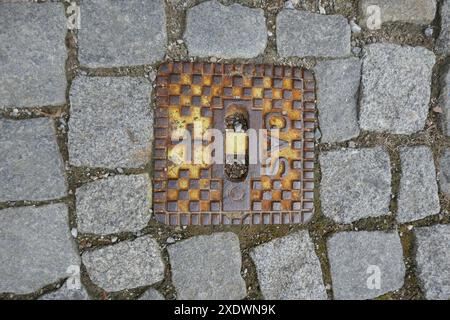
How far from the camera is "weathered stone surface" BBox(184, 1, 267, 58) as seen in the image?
2.15m

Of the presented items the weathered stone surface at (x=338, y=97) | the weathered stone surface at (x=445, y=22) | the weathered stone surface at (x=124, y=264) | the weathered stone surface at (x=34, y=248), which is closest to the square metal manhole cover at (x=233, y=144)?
the weathered stone surface at (x=338, y=97)

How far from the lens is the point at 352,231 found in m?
2.27

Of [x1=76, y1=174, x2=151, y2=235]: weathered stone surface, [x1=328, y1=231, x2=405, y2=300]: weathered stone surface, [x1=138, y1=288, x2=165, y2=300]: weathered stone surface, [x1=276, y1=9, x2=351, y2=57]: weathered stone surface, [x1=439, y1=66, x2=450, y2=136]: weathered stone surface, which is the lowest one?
[x1=138, y1=288, x2=165, y2=300]: weathered stone surface

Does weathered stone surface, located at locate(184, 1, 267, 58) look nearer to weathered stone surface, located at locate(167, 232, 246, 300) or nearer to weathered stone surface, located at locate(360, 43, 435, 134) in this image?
weathered stone surface, located at locate(360, 43, 435, 134)

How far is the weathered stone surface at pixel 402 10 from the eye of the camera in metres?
2.27

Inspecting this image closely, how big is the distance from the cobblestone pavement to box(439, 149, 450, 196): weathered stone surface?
0.03 ft

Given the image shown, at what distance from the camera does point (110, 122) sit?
6.89 ft

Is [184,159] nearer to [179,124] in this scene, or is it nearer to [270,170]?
[179,124]

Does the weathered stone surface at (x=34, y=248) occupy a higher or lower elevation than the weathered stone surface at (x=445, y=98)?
lower

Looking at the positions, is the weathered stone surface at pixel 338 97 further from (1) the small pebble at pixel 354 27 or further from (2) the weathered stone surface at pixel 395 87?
(1) the small pebble at pixel 354 27

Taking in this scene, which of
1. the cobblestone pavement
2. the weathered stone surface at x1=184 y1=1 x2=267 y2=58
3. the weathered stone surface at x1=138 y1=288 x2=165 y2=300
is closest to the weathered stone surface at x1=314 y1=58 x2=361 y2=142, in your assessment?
the cobblestone pavement

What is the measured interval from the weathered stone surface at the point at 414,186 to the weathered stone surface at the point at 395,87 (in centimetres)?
14
